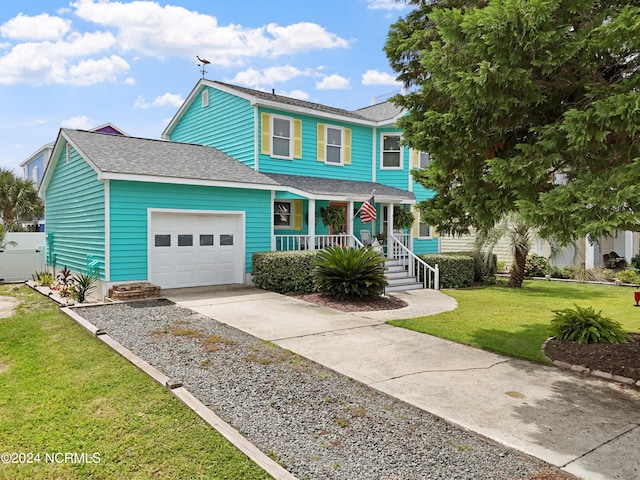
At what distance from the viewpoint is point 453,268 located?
49.2 feet

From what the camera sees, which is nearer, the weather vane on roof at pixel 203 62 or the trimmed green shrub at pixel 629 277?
the trimmed green shrub at pixel 629 277

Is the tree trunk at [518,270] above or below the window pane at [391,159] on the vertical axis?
below

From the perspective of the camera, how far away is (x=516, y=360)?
638 centimetres

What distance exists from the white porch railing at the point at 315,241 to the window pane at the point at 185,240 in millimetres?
2704

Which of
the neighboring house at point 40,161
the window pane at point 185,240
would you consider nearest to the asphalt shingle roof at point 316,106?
the window pane at point 185,240

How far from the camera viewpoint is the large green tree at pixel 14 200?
23844 millimetres

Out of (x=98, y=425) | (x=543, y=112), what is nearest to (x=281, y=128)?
(x=543, y=112)

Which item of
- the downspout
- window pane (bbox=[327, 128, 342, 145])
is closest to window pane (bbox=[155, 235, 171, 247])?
the downspout

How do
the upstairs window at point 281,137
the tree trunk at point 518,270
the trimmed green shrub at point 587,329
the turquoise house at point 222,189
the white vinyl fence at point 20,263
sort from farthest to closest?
the white vinyl fence at point 20,263 < the upstairs window at point 281,137 < the tree trunk at point 518,270 < the turquoise house at point 222,189 < the trimmed green shrub at point 587,329

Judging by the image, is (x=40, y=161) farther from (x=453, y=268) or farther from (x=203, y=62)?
(x=453, y=268)

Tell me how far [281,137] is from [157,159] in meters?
4.39

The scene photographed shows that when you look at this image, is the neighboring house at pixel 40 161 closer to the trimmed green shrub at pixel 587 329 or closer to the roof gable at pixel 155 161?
the roof gable at pixel 155 161

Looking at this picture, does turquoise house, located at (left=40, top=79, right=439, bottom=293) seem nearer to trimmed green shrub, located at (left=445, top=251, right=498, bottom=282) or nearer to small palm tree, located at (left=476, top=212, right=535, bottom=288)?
trimmed green shrub, located at (left=445, top=251, right=498, bottom=282)

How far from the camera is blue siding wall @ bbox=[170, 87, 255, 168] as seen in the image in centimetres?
1517
